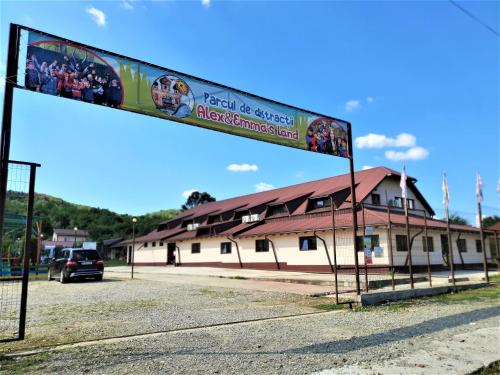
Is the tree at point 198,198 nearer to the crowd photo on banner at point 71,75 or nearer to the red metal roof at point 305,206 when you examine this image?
the red metal roof at point 305,206

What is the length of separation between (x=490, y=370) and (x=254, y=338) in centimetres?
334

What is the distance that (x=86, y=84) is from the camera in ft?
23.1

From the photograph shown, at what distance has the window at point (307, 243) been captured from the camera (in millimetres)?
25395

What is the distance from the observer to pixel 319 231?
24.3 metres

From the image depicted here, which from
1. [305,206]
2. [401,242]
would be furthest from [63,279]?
[401,242]

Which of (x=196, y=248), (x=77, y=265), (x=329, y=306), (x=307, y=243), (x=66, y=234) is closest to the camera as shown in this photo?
(x=329, y=306)

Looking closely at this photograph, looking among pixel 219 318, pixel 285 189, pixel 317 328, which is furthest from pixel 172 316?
A: pixel 285 189

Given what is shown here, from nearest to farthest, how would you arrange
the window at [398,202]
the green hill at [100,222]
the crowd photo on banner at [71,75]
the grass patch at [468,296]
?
the crowd photo on banner at [71,75]
the grass patch at [468,296]
the window at [398,202]
the green hill at [100,222]

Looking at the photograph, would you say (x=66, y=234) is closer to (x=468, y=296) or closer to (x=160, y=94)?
(x=468, y=296)

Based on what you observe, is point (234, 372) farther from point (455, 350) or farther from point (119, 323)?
point (119, 323)

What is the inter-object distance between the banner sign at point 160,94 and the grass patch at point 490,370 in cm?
634

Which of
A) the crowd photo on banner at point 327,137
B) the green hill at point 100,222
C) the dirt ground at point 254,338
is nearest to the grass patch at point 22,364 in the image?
the dirt ground at point 254,338

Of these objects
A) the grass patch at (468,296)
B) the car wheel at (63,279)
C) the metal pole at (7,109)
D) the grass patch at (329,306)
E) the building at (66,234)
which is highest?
the building at (66,234)

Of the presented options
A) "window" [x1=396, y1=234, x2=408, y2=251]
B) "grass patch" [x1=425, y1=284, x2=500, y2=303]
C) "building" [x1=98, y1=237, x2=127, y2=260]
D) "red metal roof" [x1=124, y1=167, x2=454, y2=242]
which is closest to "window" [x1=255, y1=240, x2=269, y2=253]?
"red metal roof" [x1=124, y1=167, x2=454, y2=242]
